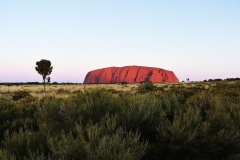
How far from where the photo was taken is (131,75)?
590 feet

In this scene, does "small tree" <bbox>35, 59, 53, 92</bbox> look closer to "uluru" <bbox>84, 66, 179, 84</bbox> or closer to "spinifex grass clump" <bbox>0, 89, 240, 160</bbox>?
"spinifex grass clump" <bbox>0, 89, 240, 160</bbox>

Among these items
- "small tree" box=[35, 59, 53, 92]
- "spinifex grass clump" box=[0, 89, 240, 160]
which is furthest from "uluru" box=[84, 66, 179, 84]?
"spinifex grass clump" box=[0, 89, 240, 160]

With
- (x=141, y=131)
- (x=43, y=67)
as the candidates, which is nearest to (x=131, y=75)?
(x=43, y=67)

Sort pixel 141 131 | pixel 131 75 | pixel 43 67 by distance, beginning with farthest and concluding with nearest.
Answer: pixel 131 75 < pixel 43 67 < pixel 141 131

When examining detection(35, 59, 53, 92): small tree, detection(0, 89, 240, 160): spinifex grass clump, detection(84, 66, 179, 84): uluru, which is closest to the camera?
detection(0, 89, 240, 160): spinifex grass clump

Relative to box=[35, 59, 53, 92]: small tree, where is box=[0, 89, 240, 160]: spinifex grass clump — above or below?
below

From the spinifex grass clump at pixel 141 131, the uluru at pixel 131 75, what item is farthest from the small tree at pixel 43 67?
the uluru at pixel 131 75

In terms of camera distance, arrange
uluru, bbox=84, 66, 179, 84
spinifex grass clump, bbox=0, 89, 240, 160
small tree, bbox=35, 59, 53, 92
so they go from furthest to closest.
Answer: uluru, bbox=84, 66, 179, 84 → small tree, bbox=35, 59, 53, 92 → spinifex grass clump, bbox=0, 89, 240, 160

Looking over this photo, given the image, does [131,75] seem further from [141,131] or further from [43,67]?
[141,131]

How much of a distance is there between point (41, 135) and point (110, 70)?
18682 centimetres

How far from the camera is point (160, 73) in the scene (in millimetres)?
183875

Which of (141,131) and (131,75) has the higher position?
(131,75)

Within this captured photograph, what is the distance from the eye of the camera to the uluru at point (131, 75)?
176 metres

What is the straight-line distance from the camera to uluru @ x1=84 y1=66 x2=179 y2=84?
579 feet
